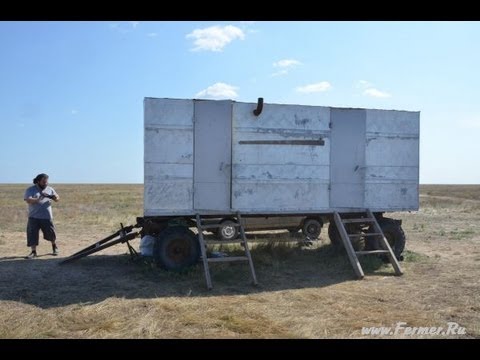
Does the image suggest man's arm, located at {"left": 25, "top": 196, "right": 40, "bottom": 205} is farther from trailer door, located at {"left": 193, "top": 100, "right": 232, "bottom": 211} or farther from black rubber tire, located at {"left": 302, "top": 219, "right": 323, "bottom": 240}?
black rubber tire, located at {"left": 302, "top": 219, "right": 323, "bottom": 240}

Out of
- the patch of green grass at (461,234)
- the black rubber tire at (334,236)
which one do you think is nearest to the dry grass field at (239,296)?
the black rubber tire at (334,236)

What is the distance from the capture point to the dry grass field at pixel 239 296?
6.32m

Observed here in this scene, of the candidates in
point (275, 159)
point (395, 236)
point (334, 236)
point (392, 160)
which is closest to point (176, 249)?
point (275, 159)

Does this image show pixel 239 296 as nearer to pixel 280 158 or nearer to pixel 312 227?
pixel 280 158

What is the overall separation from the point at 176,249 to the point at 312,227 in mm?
5691

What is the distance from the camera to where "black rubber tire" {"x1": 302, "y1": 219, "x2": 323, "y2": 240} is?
46.3 ft

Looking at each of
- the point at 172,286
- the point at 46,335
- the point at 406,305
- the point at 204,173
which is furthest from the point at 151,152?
the point at 406,305

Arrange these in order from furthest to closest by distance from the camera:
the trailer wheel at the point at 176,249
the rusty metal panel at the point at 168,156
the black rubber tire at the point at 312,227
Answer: the black rubber tire at the point at 312,227 → the trailer wheel at the point at 176,249 → the rusty metal panel at the point at 168,156

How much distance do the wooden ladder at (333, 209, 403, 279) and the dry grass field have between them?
0.87 ft

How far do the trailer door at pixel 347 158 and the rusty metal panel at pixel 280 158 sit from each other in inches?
7.6

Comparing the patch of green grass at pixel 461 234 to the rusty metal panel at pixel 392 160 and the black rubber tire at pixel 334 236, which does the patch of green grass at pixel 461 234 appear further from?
the black rubber tire at pixel 334 236

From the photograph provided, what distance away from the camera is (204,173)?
9.85 meters

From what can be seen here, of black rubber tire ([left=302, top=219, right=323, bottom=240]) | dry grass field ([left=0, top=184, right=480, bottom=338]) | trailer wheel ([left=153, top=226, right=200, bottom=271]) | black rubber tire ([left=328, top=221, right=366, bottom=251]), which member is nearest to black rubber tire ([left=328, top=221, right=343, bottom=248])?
black rubber tire ([left=328, top=221, right=366, bottom=251])
